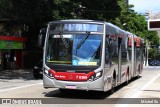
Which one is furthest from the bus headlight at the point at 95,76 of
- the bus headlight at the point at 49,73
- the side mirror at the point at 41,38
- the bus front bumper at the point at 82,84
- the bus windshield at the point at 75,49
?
the side mirror at the point at 41,38

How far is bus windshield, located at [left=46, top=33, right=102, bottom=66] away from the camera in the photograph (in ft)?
48.2

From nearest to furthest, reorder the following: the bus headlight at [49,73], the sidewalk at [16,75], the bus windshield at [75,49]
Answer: the bus windshield at [75,49], the bus headlight at [49,73], the sidewalk at [16,75]

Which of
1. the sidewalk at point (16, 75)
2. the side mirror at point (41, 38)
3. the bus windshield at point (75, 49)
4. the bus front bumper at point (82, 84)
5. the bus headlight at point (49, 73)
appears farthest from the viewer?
the sidewalk at point (16, 75)

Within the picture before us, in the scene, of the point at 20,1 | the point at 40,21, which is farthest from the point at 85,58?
the point at 40,21

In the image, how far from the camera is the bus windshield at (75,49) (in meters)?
14.7

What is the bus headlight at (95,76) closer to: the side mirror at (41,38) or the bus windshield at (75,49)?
the bus windshield at (75,49)

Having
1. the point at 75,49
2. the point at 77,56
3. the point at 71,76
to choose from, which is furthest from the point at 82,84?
the point at 75,49

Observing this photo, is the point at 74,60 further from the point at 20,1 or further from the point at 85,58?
the point at 20,1

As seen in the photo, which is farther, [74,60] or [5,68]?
[5,68]

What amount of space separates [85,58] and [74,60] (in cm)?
40

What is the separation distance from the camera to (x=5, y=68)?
131 ft

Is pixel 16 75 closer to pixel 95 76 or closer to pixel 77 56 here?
pixel 77 56

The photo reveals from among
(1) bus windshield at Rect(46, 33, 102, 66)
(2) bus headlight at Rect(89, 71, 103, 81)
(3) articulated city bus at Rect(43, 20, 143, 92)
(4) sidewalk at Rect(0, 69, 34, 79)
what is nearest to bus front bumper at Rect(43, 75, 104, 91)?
(3) articulated city bus at Rect(43, 20, 143, 92)

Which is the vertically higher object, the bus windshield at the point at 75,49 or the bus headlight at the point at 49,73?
the bus windshield at the point at 75,49
